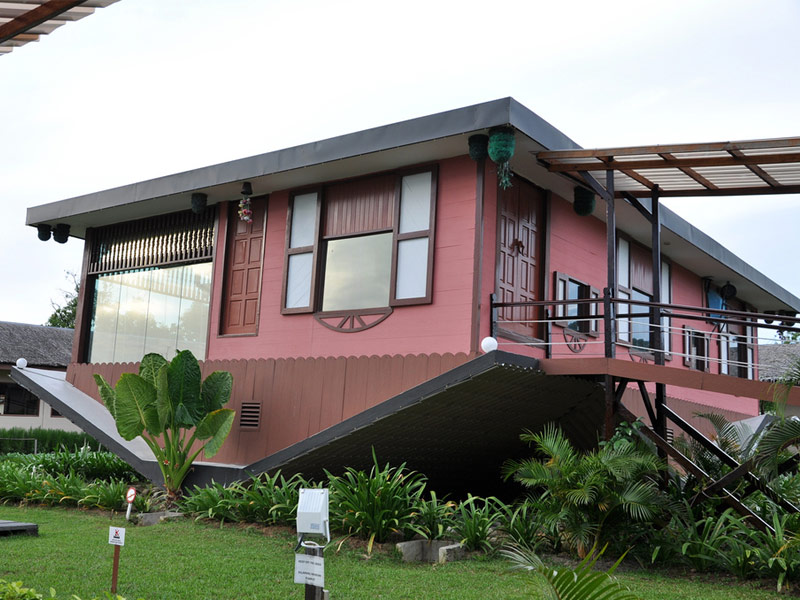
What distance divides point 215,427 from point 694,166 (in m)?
6.38

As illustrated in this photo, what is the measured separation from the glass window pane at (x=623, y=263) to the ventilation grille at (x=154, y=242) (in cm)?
643

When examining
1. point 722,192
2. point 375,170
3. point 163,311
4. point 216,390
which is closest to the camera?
point 722,192

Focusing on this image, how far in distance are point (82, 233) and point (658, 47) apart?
41.9ft

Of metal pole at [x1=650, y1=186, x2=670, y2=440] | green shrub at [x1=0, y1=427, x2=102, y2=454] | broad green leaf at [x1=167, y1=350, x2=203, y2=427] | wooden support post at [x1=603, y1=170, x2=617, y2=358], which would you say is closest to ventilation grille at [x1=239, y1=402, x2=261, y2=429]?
broad green leaf at [x1=167, y1=350, x2=203, y2=427]

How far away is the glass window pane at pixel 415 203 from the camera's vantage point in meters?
10.5

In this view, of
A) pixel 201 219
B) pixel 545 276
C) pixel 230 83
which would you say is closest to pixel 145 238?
pixel 201 219

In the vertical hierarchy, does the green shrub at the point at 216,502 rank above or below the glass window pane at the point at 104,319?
below

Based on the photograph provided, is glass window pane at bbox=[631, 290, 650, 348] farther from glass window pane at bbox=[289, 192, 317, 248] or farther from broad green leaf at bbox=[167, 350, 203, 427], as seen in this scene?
broad green leaf at bbox=[167, 350, 203, 427]

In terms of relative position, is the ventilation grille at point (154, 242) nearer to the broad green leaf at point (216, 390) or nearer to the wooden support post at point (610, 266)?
the broad green leaf at point (216, 390)

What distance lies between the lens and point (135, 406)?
10.5 metres

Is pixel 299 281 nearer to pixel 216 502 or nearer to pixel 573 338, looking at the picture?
pixel 216 502

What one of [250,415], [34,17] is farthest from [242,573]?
[34,17]

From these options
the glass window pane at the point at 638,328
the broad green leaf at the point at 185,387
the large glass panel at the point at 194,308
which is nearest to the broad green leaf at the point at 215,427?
the broad green leaf at the point at 185,387

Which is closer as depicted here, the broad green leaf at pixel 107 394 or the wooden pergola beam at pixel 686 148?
the wooden pergola beam at pixel 686 148
